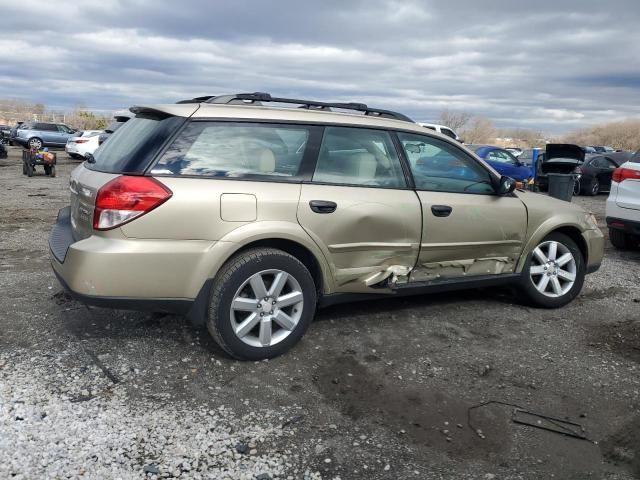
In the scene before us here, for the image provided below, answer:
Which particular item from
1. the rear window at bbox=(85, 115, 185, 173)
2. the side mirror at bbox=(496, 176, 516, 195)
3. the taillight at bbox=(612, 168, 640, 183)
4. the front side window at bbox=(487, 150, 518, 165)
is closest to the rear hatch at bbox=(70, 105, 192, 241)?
the rear window at bbox=(85, 115, 185, 173)

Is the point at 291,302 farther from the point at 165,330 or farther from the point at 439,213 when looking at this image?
the point at 439,213

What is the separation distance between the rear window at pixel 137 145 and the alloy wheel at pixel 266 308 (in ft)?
3.36

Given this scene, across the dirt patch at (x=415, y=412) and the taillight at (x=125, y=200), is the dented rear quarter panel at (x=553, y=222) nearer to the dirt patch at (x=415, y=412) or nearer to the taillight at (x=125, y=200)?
the dirt patch at (x=415, y=412)

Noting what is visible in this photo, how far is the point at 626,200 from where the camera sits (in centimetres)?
734

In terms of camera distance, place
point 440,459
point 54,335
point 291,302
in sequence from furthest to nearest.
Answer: point 54,335 < point 291,302 < point 440,459

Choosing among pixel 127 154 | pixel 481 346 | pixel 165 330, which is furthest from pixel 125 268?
pixel 481 346

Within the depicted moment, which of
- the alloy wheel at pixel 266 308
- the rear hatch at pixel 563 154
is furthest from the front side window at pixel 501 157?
the alloy wheel at pixel 266 308

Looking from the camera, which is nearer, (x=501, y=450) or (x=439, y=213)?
(x=501, y=450)

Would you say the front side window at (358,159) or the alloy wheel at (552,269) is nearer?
the front side window at (358,159)

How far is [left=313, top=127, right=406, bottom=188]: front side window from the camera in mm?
4117

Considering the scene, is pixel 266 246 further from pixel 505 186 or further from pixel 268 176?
pixel 505 186

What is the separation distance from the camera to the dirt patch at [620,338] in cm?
438

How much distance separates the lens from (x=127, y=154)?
3.74 m

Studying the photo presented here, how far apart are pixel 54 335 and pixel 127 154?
150 centimetres
